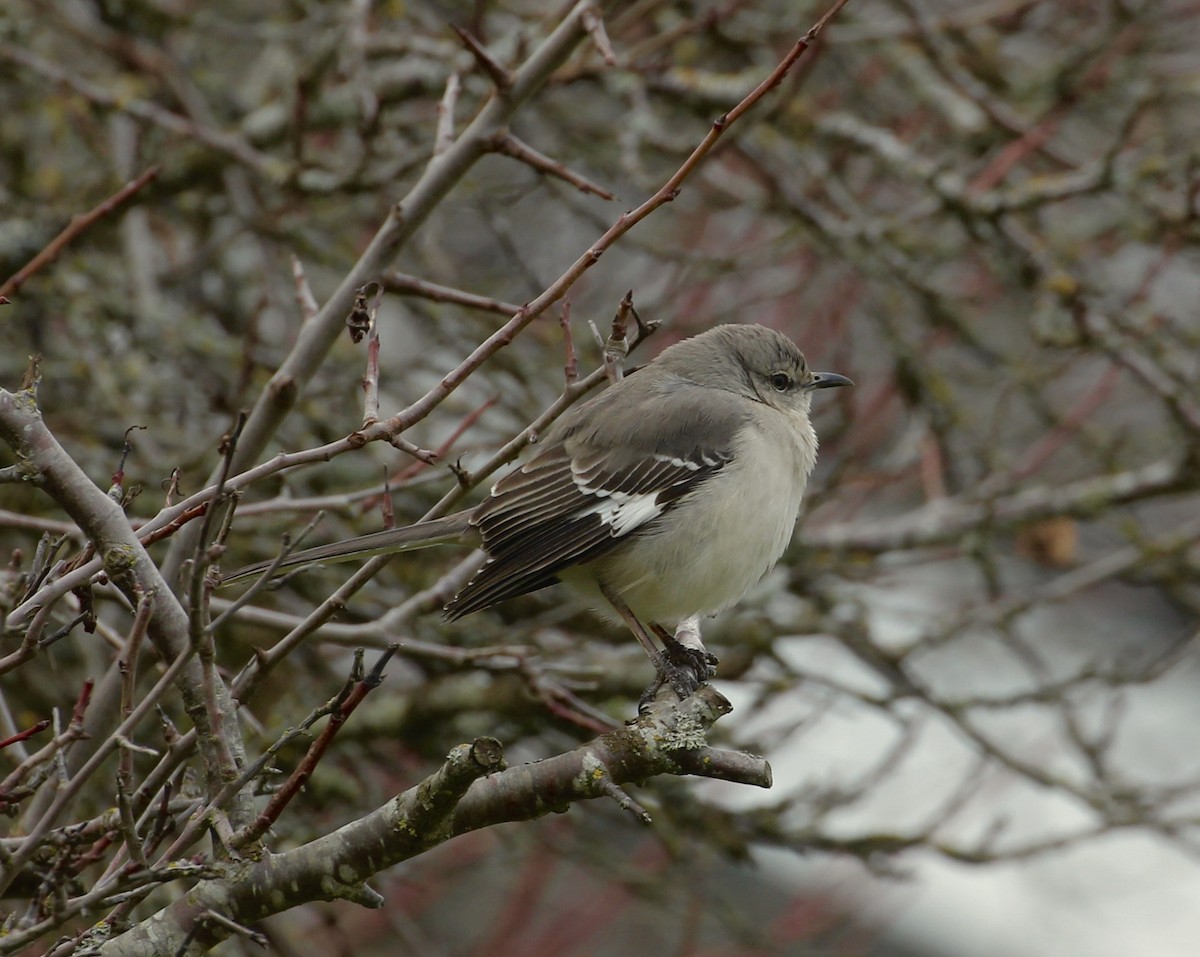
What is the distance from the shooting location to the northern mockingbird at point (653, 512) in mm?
3562

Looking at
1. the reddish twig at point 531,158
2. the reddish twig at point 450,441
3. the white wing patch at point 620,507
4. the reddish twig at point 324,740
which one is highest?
the reddish twig at point 531,158

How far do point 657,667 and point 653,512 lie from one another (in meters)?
0.51

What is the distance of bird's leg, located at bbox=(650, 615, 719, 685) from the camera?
3529 millimetres

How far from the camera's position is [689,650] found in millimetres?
3596

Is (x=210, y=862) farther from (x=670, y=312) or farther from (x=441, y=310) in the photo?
(x=670, y=312)

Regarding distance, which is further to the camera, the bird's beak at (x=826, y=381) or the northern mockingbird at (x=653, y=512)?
the bird's beak at (x=826, y=381)

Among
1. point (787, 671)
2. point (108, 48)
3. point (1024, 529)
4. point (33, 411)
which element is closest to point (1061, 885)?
point (1024, 529)

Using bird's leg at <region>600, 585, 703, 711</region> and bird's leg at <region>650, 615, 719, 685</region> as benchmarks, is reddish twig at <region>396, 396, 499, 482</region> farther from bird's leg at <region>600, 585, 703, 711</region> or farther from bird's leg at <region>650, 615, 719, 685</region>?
bird's leg at <region>650, 615, 719, 685</region>

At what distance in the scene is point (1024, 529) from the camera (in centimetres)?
567

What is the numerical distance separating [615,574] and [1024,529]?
8.55 feet

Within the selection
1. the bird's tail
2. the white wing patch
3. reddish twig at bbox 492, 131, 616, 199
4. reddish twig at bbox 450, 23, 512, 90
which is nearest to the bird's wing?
the white wing patch

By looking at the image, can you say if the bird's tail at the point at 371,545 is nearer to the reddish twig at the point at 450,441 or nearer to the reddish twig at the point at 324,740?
the reddish twig at the point at 450,441

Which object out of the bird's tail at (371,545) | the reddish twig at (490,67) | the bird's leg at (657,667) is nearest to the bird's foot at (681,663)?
the bird's leg at (657,667)

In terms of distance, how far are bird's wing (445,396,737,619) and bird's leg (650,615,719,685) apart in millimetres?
323
